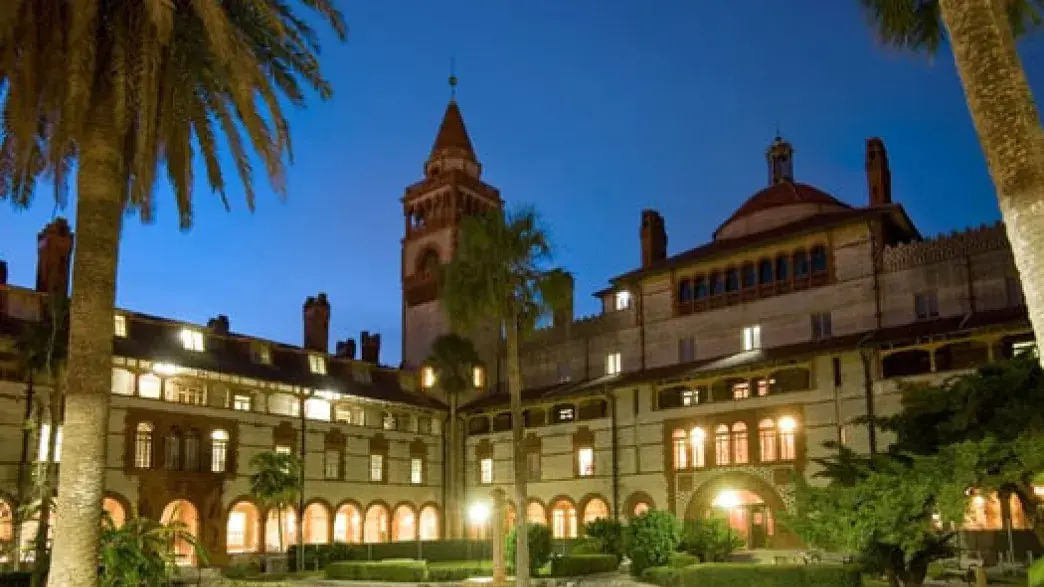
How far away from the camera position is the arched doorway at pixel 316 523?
176 ft

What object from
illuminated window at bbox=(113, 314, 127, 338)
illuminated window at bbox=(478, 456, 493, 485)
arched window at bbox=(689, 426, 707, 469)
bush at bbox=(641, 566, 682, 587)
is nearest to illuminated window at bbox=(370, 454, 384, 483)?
illuminated window at bbox=(478, 456, 493, 485)

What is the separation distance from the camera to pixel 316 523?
5409 cm

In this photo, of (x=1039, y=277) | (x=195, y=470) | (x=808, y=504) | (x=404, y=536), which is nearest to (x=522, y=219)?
(x=808, y=504)

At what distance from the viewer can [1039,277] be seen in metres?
8.77

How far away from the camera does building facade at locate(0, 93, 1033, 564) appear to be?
4291 centimetres

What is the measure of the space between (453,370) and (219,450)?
1516 centimetres

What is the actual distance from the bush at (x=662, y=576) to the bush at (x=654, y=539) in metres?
0.48

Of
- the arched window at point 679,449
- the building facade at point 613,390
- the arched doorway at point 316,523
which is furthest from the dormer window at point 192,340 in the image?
the arched window at point 679,449

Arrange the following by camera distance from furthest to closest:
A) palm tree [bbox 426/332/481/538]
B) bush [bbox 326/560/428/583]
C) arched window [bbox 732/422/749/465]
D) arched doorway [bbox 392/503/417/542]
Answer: palm tree [bbox 426/332/481/538] < arched doorway [bbox 392/503/417/542] < arched window [bbox 732/422/749/465] < bush [bbox 326/560/428/583]

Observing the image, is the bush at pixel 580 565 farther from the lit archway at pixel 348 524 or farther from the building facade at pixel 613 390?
the lit archway at pixel 348 524

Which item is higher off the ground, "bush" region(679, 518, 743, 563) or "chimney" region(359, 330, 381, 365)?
"chimney" region(359, 330, 381, 365)

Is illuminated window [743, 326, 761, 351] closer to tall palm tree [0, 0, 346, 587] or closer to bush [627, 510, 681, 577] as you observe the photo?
bush [627, 510, 681, 577]

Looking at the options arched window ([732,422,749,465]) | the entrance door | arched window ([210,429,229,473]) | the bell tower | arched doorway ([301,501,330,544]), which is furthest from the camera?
the bell tower

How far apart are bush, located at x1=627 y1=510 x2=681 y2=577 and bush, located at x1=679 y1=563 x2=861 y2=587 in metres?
6.14
